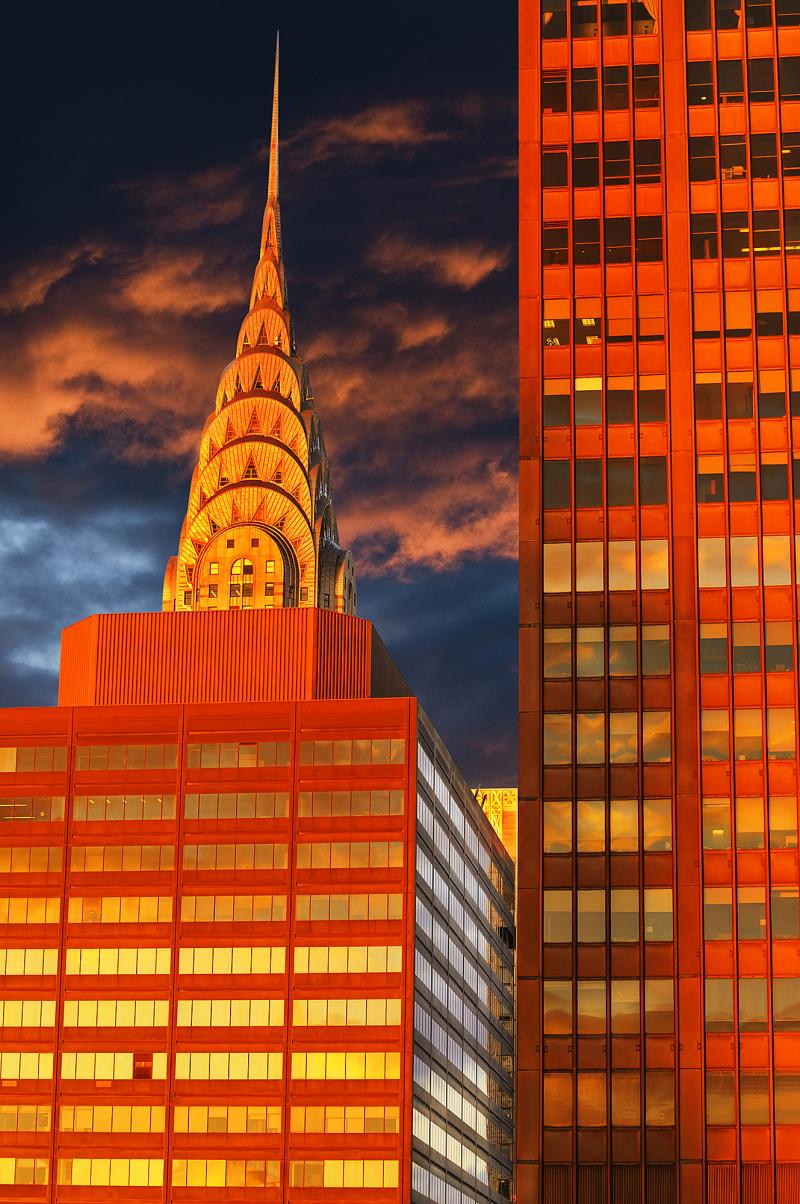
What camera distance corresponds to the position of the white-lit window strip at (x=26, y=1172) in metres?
167

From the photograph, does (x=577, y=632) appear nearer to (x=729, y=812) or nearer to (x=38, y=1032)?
→ (x=729, y=812)

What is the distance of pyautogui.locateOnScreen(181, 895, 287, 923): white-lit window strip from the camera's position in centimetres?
17238

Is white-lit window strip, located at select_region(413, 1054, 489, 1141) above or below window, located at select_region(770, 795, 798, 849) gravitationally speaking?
below

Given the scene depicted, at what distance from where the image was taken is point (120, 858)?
581 feet

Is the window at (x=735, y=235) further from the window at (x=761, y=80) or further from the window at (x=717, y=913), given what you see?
the window at (x=717, y=913)

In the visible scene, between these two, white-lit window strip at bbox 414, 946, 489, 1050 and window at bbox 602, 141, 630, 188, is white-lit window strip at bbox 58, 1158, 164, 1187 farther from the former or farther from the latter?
window at bbox 602, 141, 630, 188

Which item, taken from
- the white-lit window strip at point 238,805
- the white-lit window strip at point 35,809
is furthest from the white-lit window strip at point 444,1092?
the white-lit window strip at point 35,809

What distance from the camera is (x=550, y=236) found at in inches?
4532

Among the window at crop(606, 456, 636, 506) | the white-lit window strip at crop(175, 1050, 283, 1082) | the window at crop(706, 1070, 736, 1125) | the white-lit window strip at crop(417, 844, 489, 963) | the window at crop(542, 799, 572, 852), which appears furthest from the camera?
the white-lit window strip at crop(417, 844, 489, 963)

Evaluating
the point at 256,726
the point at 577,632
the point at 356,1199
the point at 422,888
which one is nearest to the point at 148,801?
the point at 256,726

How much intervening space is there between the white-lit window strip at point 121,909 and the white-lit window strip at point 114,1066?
10976 mm

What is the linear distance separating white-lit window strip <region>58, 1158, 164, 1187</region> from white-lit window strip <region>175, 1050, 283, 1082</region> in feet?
24.3

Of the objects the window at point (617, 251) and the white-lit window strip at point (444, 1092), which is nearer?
the window at point (617, 251)

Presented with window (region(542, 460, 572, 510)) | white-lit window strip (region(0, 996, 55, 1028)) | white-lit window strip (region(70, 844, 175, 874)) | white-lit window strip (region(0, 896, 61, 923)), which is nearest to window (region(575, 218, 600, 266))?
window (region(542, 460, 572, 510))
